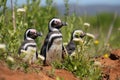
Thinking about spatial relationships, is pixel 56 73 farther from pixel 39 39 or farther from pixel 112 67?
pixel 39 39

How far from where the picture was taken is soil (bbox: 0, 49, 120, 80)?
19.6 feet

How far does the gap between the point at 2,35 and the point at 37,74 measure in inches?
83.8

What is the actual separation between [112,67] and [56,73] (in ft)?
4.39

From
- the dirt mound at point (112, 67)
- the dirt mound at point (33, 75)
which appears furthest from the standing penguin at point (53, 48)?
the dirt mound at point (33, 75)

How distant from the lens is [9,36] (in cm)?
880

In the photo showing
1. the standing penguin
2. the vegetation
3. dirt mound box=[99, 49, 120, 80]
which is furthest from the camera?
the standing penguin

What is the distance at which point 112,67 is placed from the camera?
8648mm

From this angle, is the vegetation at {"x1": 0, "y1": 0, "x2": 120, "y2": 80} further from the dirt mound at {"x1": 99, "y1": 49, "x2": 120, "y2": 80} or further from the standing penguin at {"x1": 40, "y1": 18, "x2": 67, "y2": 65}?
the standing penguin at {"x1": 40, "y1": 18, "x2": 67, "y2": 65}

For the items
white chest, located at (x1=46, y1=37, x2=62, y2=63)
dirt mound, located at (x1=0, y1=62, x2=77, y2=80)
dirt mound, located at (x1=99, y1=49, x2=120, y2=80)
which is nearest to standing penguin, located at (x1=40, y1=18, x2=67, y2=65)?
white chest, located at (x1=46, y1=37, x2=62, y2=63)

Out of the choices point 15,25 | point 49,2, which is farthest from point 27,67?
point 49,2

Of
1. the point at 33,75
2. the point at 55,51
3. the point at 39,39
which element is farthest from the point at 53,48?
the point at 33,75

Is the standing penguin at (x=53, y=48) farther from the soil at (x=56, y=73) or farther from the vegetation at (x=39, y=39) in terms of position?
the soil at (x=56, y=73)

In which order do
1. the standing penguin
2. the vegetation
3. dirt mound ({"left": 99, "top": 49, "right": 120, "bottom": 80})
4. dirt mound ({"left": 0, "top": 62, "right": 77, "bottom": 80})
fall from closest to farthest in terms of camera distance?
1. dirt mound ({"left": 0, "top": 62, "right": 77, "bottom": 80})
2. the vegetation
3. dirt mound ({"left": 99, "top": 49, "right": 120, "bottom": 80})
4. the standing penguin

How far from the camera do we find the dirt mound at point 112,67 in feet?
26.8
